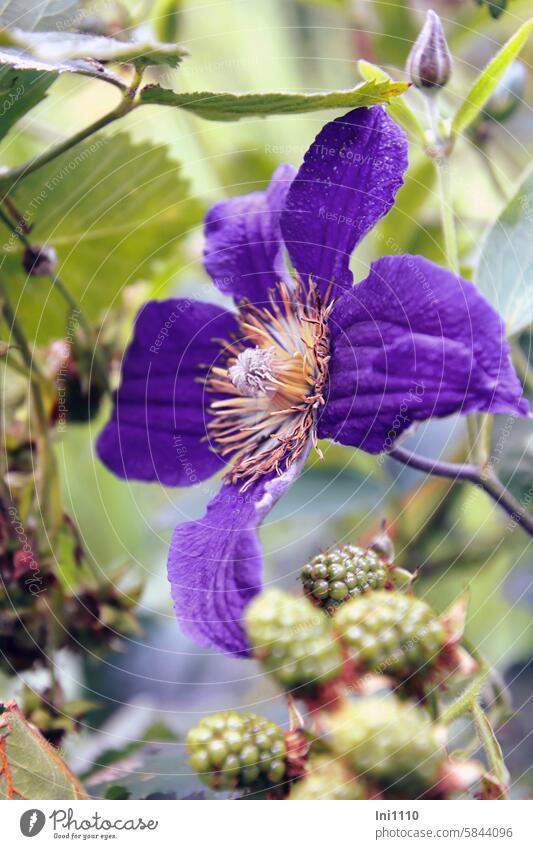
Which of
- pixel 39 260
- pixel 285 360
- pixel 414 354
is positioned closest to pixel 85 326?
pixel 39 260

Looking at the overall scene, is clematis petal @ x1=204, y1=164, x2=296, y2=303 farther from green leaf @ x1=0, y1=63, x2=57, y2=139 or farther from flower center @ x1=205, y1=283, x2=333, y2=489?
green leaf @ x1=0, y1=63, x2=57, y2=139

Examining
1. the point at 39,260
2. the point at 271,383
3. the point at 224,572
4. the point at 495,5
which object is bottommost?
the point at 224,572

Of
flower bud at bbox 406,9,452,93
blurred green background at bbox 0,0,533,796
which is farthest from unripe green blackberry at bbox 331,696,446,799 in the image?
flower bud at bbox 406,9,452,93

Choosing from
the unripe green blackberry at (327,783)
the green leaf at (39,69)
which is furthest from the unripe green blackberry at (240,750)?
the green leaf at (39,69)

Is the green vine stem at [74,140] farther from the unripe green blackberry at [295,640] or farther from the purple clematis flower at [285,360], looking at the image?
the unripe green blackberry at [295,640]

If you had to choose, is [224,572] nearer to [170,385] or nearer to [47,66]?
[170,385]

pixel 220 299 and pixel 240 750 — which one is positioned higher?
pixel 220 299

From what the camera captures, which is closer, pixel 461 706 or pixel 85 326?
pixel 461 706
